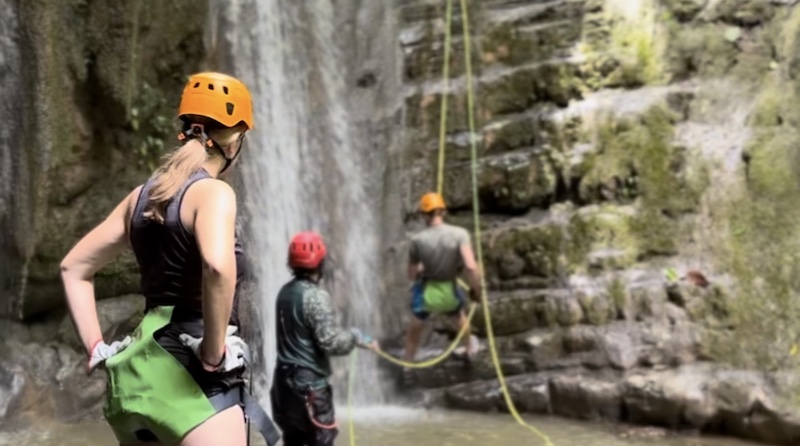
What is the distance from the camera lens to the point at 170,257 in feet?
7.47

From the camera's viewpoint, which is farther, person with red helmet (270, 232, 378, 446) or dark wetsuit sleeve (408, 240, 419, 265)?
dark wetsuit sleeve (408, 240, 419, 265)

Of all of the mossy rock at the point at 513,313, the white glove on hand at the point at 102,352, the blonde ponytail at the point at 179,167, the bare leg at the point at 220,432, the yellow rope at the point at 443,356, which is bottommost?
the yellow rope at the point at 443,356

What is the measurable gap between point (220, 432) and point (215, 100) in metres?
0.98

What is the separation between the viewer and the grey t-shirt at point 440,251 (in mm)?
7383

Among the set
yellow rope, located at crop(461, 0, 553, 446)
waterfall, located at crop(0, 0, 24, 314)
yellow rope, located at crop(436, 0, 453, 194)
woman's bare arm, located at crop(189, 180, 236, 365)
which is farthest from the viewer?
yellow rope, located at crop(436, 0, 453, 194)

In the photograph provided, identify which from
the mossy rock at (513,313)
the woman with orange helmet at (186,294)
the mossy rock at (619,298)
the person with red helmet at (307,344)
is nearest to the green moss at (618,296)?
the mossy rock at (619,298)

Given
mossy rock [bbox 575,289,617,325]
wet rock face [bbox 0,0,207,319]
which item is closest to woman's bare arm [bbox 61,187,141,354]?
wet rock face [bbox 0,0,207,319]

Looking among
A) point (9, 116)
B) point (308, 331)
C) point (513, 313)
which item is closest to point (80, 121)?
point (9, 116)

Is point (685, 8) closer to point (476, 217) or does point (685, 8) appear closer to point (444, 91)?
point (444, 91)

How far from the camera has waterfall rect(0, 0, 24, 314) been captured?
246 inches

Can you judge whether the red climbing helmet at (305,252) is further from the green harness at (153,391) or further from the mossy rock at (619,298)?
the mossy rock at (619,298)

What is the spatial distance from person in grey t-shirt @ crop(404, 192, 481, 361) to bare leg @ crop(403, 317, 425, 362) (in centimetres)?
3

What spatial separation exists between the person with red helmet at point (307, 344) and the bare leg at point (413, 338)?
11.6 ft

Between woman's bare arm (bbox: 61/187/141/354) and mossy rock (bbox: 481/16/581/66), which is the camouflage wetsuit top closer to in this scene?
woman's bare arm (bbox: 61/187/141/354)
